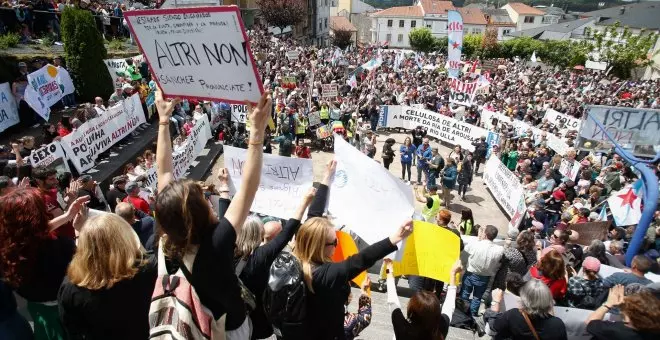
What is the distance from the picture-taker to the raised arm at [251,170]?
2.08m

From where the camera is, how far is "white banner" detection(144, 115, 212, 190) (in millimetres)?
9312

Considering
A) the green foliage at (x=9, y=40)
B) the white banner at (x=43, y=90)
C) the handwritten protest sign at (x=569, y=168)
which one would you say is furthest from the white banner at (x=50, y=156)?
the handwritten protest sign at (x=569, y=168)

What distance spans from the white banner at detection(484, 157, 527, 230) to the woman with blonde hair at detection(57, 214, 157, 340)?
933cm

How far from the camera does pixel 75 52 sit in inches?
518

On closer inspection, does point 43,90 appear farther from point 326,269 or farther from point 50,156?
point 326,269

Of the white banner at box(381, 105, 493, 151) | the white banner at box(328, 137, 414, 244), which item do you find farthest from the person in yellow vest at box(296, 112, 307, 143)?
the white banner at box(328, 137, 414, 244)

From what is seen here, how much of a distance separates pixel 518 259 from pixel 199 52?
462cm

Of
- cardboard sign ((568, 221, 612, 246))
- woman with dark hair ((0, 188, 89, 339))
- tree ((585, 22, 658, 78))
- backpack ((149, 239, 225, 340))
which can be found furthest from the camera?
tree ((585, 22, 658, 78))

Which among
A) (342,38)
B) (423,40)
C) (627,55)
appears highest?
(627,55)

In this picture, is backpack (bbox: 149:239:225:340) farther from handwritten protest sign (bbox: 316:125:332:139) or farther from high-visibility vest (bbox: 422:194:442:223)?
handwritten protest sign (bbox: 316:125:332:139)

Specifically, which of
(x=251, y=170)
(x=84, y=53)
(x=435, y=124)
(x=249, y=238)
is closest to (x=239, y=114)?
(x=84, y=53)

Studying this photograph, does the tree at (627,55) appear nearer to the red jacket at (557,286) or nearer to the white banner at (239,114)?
the white banner at (239,114)

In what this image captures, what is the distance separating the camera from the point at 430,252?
4.64 meters

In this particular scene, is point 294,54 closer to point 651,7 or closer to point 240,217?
point 240,217
